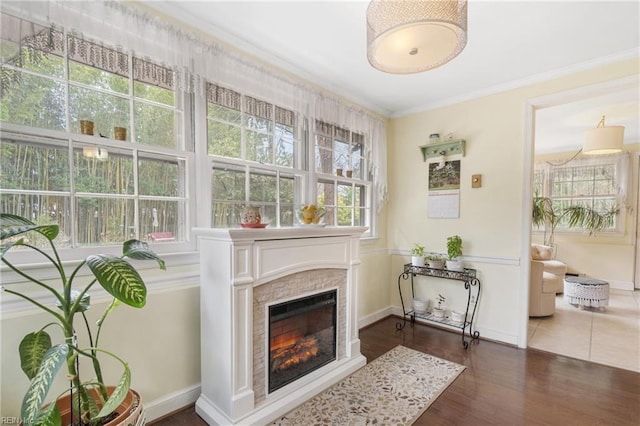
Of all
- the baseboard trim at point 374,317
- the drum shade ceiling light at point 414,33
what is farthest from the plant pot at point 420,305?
the drum shade ceiling light at point 414,33

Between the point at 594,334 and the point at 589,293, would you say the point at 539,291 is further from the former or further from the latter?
the point at 589,293

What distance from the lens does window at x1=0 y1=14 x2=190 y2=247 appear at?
57.9 inches

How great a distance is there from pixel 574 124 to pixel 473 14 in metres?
3.43

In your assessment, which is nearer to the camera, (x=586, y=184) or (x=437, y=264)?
(x=437, y=264)

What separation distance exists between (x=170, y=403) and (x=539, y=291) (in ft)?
13.3

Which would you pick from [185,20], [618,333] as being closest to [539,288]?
[618,333]

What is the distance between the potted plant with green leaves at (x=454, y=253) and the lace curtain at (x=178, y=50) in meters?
1.79

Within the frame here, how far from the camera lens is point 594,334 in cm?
316

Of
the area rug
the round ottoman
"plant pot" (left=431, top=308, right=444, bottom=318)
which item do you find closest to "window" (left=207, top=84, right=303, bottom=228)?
the area rug

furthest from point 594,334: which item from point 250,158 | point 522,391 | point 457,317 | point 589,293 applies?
point 250,158

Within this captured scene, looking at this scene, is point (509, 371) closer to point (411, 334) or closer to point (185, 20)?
point (411, 334)

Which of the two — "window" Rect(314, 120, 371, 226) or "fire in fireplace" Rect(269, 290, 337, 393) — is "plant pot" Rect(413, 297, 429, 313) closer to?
"window" Rect(314, 120, 371, 226)

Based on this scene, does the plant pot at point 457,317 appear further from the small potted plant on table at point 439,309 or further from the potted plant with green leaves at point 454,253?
the potted plant with green leaves at point 454,253

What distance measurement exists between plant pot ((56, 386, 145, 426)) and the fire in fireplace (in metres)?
0.80
